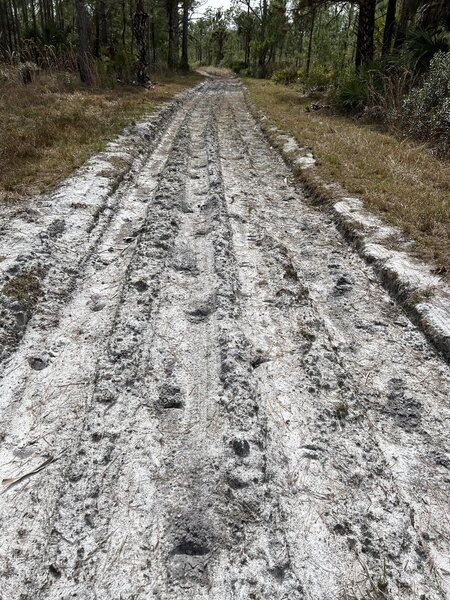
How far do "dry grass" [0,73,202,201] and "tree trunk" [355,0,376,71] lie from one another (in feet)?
20.2

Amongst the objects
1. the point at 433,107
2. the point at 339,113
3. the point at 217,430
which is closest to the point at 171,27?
the point at 339,113

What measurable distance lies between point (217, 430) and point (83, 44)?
45.5 ft

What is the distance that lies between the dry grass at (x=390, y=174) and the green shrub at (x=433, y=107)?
360 millimetres

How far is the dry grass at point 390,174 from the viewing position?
4312 millimetres

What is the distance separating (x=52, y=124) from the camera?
7.69 metres

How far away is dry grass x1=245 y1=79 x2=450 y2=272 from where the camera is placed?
14.1 ft

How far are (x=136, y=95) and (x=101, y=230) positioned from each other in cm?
1047

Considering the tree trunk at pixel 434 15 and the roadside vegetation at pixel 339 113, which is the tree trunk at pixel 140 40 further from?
the tree trunk at pixel 434 15

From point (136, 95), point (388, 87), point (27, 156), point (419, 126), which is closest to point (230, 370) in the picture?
point (27, 156)

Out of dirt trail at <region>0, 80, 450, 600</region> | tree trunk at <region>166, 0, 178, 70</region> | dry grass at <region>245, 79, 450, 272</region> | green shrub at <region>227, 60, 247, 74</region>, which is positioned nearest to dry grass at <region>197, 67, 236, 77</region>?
green shrub at <region>227, 60, 247, 74</region>

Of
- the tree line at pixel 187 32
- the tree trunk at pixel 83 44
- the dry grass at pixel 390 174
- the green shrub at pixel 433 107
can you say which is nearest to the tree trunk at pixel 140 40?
the tree line at pixel 187 32

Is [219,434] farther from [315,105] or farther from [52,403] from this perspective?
[315,105]

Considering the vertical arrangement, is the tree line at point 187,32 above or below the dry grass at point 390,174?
above

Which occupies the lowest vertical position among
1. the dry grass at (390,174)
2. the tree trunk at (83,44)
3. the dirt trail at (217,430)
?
the dirt trail at (217,430)
